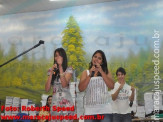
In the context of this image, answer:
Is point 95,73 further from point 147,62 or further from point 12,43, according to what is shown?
point 12,43

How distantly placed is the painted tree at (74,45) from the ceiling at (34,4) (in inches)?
13.8

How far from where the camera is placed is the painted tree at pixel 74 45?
497 centimetres

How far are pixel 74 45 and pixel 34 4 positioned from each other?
3.98ft

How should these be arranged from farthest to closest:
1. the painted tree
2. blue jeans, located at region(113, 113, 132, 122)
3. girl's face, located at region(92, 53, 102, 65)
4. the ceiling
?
1. the ceiling
2. the painted tree
3. blue jeans, located at region(113, 113, 132, 122)
4. girl's face, located at region(92, 53, 102, 65)

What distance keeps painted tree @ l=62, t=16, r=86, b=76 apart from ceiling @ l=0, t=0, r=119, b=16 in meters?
0.35

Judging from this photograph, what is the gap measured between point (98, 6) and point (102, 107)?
10.5 ft

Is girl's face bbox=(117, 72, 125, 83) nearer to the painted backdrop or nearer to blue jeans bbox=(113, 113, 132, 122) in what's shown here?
the painted backdrop

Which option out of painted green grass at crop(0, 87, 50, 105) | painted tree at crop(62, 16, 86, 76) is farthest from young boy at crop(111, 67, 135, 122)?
painted green grass at crop(0, 87, 50, 105)

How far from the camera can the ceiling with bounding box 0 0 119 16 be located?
5074mm

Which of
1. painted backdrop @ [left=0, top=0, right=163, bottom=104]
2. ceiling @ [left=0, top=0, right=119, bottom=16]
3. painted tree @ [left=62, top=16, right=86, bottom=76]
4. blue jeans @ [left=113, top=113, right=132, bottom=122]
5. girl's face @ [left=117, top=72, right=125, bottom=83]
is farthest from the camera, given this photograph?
ceiling @ [left=0, top=0, right=119, bottom=16]

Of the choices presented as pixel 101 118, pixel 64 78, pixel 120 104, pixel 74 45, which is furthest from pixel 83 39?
pixel 101 118

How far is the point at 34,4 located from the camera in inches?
206

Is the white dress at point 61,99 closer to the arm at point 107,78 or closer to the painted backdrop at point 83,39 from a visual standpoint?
the arm at point 107,78

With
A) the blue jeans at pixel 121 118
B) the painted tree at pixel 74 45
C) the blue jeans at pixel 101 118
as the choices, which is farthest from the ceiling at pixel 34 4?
the blue jeans at pixel 101 118
